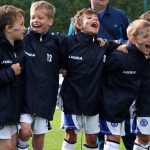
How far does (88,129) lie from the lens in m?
7.01

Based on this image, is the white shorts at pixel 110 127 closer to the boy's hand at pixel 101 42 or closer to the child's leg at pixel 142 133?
the child's leg at pixel 142 133

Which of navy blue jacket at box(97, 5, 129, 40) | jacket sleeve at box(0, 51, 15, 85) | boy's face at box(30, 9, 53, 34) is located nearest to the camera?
jacket sleeve at box(0, 51, 15, 85)

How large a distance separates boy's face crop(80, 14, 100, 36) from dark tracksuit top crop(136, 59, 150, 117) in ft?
2.67

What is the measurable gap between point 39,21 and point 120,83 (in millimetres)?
1280

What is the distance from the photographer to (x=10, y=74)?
6398 mm

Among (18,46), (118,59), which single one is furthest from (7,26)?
(118,59)

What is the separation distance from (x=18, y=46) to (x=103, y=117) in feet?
4.64

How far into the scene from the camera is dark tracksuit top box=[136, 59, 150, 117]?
7.18 metres

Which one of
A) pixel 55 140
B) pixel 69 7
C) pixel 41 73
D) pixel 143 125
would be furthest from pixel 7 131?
pixel 69 7

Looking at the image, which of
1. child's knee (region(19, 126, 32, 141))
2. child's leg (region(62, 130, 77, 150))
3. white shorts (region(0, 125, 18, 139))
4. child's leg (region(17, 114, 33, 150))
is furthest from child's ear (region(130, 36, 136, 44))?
white shorts (region(0, 125, 18, 139))

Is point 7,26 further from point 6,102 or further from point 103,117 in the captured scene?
point 103,117

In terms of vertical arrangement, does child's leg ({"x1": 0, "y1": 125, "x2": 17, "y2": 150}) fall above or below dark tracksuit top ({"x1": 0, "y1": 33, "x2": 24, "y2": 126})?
below

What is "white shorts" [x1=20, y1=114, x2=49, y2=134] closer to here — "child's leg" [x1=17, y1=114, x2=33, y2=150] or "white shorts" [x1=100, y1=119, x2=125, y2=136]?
"child's leg" [x1=17, y1=114, x2=33, y2=150]

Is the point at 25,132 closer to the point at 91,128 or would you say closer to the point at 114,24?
the point at 91,128
